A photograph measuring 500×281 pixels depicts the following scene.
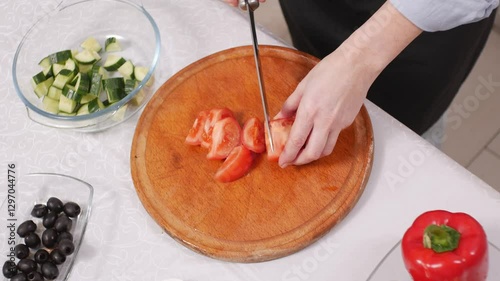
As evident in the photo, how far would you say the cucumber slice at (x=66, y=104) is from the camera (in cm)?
146

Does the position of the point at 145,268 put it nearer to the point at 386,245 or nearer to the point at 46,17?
the point at 386,245

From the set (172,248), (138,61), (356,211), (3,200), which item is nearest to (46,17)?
(138,61)

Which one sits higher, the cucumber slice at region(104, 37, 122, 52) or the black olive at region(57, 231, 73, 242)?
the cucumber slice at region(104, 37, 122, 52)

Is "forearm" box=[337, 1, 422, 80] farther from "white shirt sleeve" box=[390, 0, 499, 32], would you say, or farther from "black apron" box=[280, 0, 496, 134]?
"black apron" box=[280, 0, 496, 134]

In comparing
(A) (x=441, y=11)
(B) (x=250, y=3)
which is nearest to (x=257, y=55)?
(B) (x=250, y=3)

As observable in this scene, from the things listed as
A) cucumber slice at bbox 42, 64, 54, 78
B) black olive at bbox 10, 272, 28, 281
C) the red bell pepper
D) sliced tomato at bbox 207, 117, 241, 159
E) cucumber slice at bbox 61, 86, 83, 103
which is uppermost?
the red bell pepper

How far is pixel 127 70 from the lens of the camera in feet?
4.98

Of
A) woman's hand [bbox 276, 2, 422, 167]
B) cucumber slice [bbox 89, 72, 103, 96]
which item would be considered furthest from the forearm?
cucumber slice [bbox 89, 72, 103, 96]

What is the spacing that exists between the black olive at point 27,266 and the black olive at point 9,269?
17mm

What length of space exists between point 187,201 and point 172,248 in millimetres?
105

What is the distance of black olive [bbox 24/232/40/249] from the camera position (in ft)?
4.17

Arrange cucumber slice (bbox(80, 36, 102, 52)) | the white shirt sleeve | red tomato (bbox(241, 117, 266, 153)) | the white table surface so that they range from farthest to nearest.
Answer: cucumber slice (bbox(80, 36, 102, 52)) → red tomato (bbox(241, 117, 266, 153)) → the white table surface → the white shirt sleeve

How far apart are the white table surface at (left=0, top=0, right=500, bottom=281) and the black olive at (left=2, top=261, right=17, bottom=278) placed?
12cm

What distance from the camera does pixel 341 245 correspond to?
1.24m
